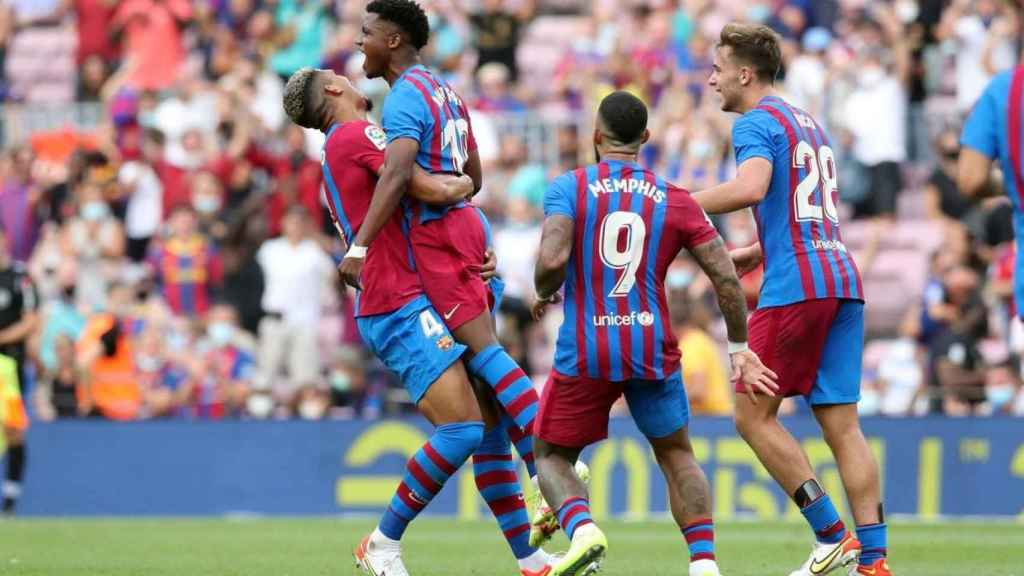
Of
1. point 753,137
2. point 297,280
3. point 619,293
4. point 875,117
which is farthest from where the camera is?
point 875,117

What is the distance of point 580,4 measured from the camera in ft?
80.5

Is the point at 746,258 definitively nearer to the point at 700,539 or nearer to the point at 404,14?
the point at 700,539

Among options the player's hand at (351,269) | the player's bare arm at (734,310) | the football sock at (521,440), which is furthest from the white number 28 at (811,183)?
the player's hand at (351,269)

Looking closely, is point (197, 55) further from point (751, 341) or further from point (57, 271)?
point (751, 341)

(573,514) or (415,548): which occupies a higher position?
(573,514)

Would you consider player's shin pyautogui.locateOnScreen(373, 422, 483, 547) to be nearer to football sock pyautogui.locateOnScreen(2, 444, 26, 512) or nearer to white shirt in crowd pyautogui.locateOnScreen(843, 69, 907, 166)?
football sock pyautogui.locateOnScreen(2, 444, 26, 512)

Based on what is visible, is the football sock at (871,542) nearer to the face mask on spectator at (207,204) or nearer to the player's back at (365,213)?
the player's back at (365,213)

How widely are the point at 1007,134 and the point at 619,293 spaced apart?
5.86 feet

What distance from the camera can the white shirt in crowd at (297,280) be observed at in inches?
768

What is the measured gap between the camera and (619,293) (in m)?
8.51

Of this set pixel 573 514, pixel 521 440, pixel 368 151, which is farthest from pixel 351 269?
pixel 573 514

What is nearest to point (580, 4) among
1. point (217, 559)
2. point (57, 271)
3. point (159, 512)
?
point (57, 271)

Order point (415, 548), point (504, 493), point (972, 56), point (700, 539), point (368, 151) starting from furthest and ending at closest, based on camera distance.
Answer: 1. point (972, 56)
2. point (415, 548)
3. point (504, 493)
4. point (368, 151)
5. point (700, 539)

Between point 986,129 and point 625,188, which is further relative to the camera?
point 625,188
